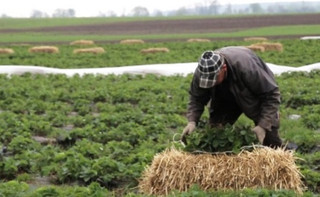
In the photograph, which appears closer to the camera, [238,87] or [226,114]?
[238,87]

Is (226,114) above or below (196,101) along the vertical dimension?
below

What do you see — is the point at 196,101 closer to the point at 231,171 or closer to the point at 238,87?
A: the point at 238,87

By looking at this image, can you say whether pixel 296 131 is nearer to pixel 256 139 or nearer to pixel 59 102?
pixel 256 139

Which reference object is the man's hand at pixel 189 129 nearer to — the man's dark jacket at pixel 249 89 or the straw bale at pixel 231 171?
the man's dark jacket at pixel 249 89

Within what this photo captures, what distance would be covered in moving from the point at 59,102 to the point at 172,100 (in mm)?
2486

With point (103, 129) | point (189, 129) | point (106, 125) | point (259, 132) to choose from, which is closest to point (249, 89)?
point (259, 132)

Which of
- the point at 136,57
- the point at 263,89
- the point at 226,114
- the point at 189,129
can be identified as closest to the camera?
the point at 263,89

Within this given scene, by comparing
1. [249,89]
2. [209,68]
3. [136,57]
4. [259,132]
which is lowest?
[136,57]

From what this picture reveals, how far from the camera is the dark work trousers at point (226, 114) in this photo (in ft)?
22.0

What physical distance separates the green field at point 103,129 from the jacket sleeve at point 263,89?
223 mm

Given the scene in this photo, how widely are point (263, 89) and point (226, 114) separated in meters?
0.89

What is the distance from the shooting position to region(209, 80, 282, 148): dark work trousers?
6711 millimetres

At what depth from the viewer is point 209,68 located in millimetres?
5785

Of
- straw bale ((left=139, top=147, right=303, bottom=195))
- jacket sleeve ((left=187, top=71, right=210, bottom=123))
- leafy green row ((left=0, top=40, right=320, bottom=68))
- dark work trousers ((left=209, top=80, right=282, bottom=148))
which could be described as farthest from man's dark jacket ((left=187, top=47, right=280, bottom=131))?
leafy green row ((left=0, top=40, right=320, bottom=68))
